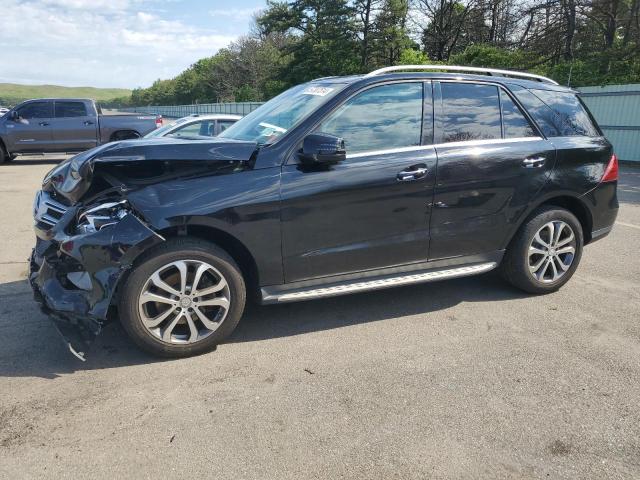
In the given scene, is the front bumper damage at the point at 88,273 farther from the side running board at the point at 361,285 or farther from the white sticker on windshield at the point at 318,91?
the white sticker on windshield at the point at 318,91

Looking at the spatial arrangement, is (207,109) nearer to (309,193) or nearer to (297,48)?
(297,48)

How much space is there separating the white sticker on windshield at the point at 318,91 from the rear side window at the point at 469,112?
93 centimetres

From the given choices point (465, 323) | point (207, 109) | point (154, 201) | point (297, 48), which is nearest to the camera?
point (154, 201)

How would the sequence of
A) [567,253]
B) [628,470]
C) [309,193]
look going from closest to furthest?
[628,470] < [309,193] < [567,253]

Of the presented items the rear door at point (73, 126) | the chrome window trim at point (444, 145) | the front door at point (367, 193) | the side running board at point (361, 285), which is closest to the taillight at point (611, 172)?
the chrome window trim at point (444, 145)

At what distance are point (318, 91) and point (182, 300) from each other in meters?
1.97

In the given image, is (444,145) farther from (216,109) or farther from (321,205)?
(216,109)

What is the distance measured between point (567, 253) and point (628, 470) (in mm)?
2563

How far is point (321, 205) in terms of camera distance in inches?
142

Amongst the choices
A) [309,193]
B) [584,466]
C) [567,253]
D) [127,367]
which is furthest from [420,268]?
[127,367]

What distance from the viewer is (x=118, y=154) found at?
10.9 ft

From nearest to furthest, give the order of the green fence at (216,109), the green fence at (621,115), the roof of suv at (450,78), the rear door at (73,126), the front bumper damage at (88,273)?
the front bumper damage at (88,273) < the roof of suv at (450,78) < the green fence at (621,115) < the rear door at (73,126) < the green fence at (216,109)

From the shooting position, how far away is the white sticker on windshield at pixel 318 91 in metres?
3.95

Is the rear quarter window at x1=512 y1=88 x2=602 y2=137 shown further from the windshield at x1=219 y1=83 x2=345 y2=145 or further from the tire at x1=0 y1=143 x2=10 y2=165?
the tire at x1=0 y1=143 x2=10 y2=165
